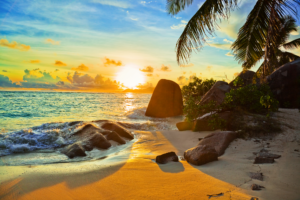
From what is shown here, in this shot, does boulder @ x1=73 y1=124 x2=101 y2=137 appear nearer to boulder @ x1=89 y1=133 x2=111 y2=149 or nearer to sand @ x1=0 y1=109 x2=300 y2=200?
boulder @ x1=89 y1=133 x2=111 y2=149

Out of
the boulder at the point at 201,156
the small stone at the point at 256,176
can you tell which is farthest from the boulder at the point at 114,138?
the small stone at the point at 256,176

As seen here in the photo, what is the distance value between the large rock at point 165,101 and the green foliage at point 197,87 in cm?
122

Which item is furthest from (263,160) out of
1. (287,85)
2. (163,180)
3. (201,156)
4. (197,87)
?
(197,87)

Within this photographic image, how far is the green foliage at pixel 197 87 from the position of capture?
1524cm

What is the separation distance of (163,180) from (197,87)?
1332 cm

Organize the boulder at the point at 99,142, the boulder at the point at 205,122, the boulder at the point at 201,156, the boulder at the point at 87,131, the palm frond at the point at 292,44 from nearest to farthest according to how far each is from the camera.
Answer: the boulder at the point at 201,156
the boulder at the point at 99,142
the boulder at the point at 205,122
the boulder at the point at 87,131
the palm frond at the point at 292,44

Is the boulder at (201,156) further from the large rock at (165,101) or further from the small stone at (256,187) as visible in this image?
the large rock at (165,101)

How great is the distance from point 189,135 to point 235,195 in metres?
4.66

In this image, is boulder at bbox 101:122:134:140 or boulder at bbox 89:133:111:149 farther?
boulder at bbox 101:122:134:140

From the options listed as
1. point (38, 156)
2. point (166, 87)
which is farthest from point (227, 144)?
point (166, 87)

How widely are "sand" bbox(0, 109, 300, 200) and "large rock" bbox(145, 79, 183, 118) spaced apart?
33.1 ft

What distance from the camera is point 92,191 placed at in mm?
3004

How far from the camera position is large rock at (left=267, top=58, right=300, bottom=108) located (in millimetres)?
10836

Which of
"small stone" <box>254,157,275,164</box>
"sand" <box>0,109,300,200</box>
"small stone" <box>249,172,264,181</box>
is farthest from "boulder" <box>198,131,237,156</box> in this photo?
"small stone" <box>249,172,264,181</box>
